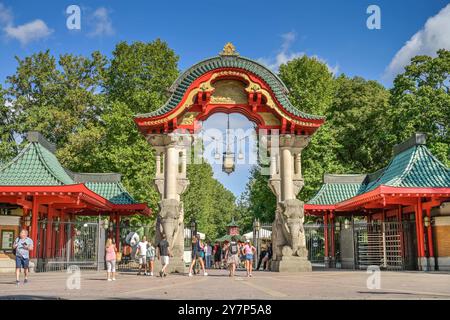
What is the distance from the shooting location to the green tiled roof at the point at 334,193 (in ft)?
99.7

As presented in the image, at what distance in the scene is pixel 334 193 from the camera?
31.1 metres

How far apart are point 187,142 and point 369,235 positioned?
11.6 m

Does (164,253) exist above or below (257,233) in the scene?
below

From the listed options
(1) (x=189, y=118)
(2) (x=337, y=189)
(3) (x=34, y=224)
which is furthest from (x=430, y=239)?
(3) (x=34, y=224)

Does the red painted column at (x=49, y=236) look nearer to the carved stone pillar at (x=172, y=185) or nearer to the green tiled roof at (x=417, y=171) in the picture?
the carved stone pillar at (x=172, y=185)

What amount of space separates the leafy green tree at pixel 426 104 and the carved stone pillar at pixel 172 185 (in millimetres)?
18361

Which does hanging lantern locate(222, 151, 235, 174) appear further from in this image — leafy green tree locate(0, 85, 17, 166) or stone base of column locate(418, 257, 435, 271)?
leafy green tree locate(0, 85, 17, 166)

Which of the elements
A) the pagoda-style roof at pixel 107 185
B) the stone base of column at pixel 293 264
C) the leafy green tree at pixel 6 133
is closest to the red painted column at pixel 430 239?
the stone base of column at pixel 293 264

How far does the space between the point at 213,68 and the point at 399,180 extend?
10.6 m

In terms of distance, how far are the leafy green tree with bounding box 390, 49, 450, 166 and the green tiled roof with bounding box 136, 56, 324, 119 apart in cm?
1411

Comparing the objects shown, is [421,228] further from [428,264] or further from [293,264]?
[293,264]

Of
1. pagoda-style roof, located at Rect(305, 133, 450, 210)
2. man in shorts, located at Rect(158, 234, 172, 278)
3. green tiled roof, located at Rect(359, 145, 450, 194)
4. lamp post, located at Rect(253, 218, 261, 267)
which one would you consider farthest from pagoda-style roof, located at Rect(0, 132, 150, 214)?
green tiled roof, located at Rect(359, 145, 450, 194)

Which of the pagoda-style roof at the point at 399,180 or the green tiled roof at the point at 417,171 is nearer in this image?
the pagoda-style roof at the point at 399,180
